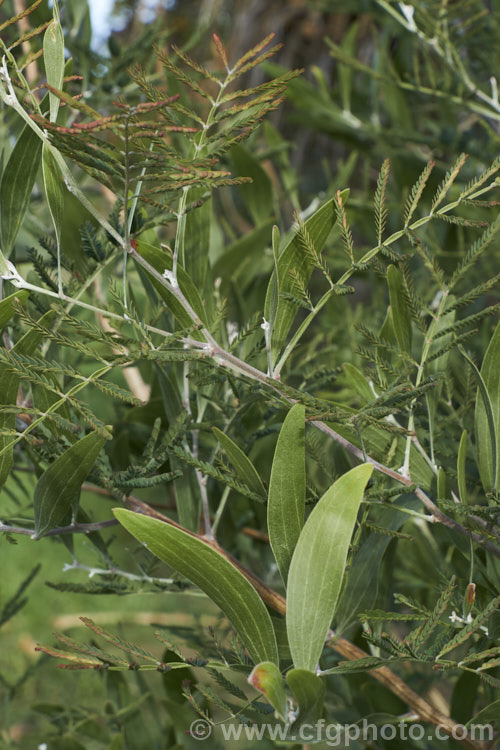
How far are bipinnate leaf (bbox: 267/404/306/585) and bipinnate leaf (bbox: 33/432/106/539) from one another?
0.08m

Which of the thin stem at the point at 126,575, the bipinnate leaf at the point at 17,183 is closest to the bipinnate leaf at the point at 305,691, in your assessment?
the thin stem at the point at 126,575

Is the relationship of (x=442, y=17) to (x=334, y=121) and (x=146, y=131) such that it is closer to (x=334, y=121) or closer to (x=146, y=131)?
(x=334, y=121)

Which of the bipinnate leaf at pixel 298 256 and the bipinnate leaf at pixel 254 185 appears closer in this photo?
the bipinnate leaf at pixel 298 256

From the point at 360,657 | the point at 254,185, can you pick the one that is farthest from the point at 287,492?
the point at 254,185

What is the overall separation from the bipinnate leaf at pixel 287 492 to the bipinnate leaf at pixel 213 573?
0.03 metres

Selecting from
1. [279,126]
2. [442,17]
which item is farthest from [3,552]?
[442,17]

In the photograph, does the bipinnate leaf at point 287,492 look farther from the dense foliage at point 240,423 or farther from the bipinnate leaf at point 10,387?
the bipinnate leaf at point 10,387

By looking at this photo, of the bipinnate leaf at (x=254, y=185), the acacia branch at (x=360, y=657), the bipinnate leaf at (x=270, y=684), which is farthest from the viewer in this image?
the bipinnate leaf at (x=254, y=185)

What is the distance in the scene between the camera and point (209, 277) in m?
0.37

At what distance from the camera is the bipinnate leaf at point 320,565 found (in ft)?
0.82

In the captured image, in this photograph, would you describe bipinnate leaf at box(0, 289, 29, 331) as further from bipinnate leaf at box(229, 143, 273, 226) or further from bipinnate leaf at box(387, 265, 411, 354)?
bipinnate leaf at box(229, 143, 273, 226)

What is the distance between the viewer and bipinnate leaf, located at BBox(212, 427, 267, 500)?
0.93 feet

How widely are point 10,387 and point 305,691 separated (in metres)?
0.18

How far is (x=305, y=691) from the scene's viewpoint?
25 centimetres
